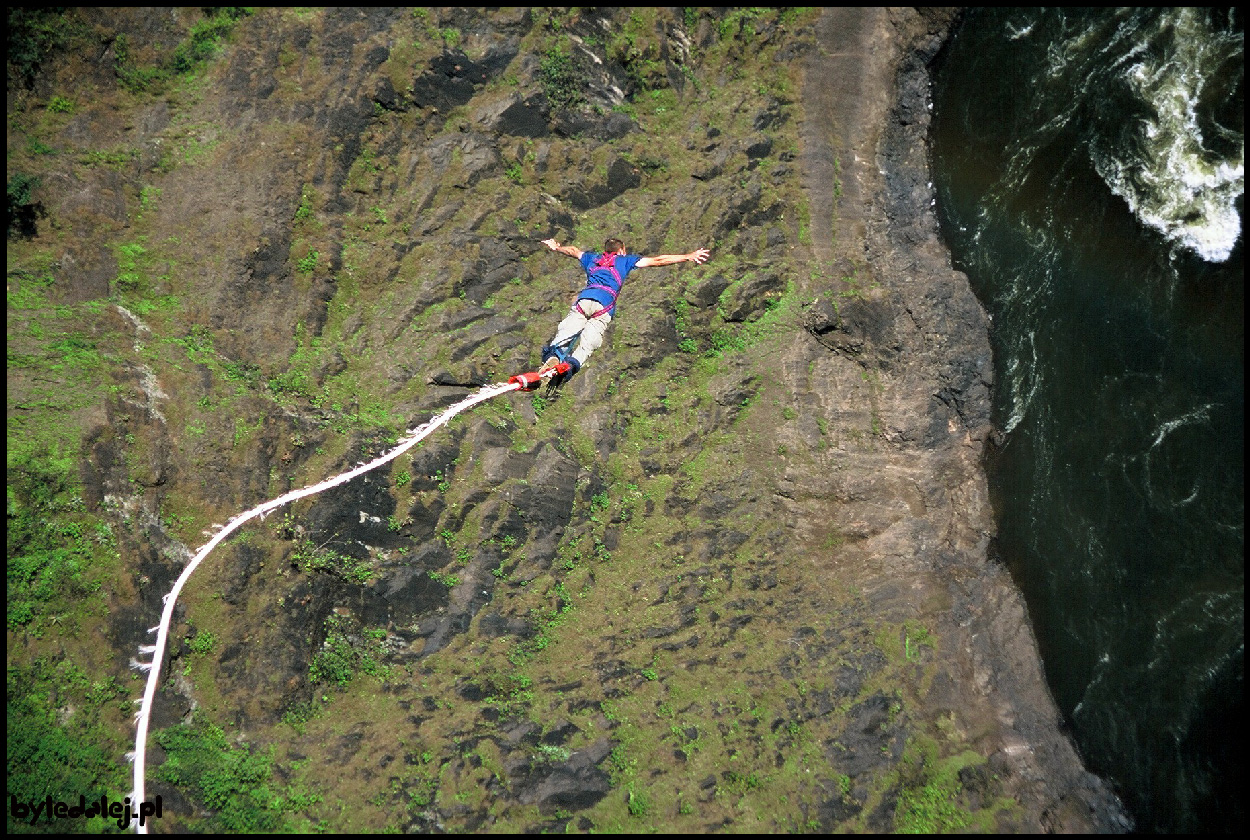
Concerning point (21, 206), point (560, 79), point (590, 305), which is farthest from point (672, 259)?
point (21, 206)

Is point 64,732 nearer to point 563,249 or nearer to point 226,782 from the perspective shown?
point 226,782

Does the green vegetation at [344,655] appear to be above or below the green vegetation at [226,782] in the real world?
above

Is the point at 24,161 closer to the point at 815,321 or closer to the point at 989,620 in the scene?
the point at 815,321

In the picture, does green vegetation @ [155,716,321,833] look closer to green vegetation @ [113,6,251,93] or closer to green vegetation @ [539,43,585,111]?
green vegetation @ [113,6,251,93]

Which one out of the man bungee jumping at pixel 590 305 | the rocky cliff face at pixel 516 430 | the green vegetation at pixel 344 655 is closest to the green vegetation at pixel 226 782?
the rocky cliff face at pixel 516 430

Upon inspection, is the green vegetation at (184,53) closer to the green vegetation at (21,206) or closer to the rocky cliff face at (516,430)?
the rocky cliff face at (516,430)

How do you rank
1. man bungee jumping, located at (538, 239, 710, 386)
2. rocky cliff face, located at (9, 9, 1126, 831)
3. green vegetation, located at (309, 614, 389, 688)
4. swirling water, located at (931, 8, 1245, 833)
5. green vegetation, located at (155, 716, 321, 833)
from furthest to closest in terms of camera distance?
man bungee jumping, located at (538, 239, 710, 386) → swirling water, located at (931, 8, 1245, 833) → green vegetation, located at (309, 614, 389, 688) → rocky cliff face, located at (9, 9, 1126, 831) → green vegetation, located at (155, 716, 321, 833)

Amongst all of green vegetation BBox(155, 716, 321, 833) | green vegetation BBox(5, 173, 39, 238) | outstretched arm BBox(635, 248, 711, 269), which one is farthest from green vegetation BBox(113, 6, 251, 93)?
green vegetation BBox(155, 716, 321, 833)
